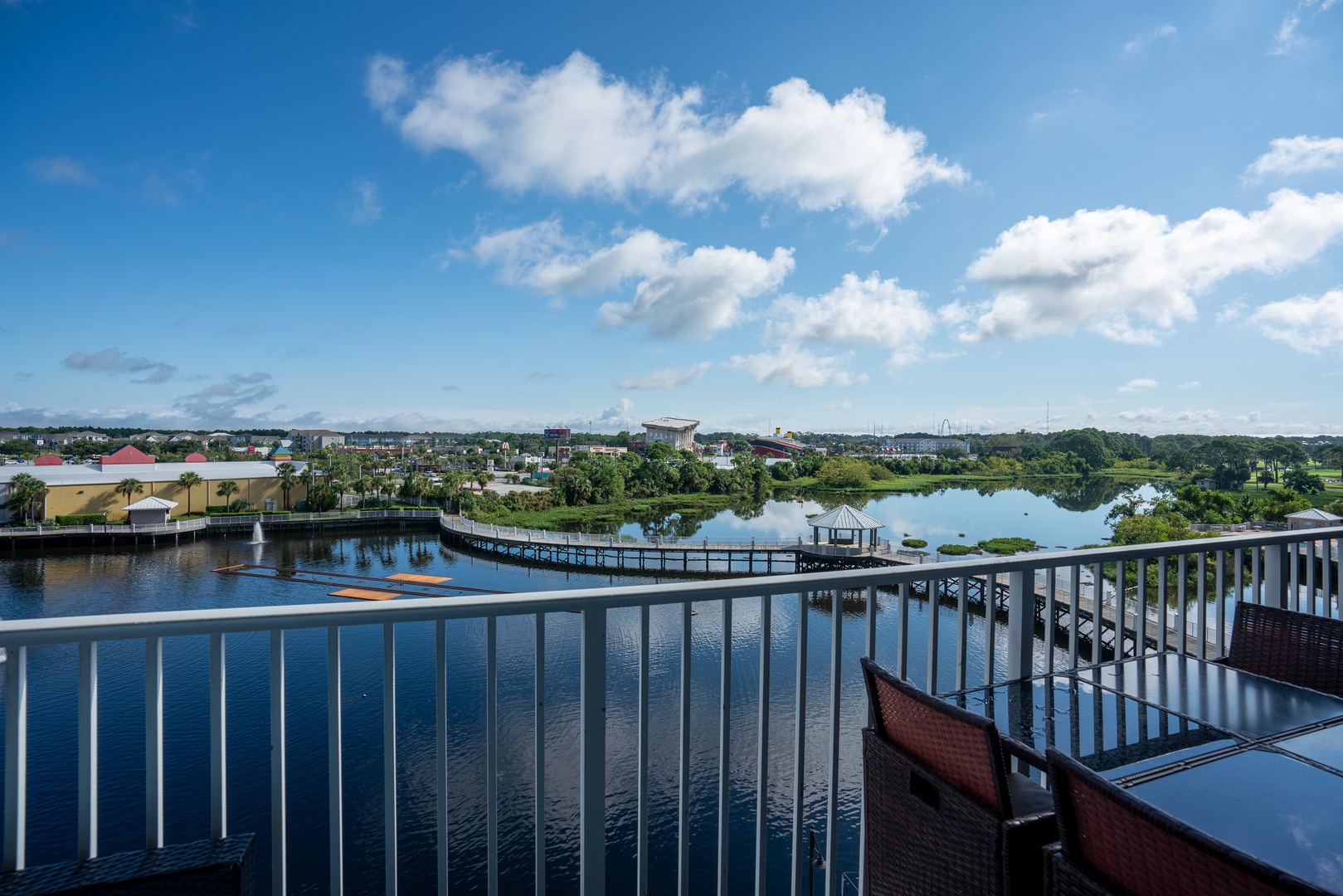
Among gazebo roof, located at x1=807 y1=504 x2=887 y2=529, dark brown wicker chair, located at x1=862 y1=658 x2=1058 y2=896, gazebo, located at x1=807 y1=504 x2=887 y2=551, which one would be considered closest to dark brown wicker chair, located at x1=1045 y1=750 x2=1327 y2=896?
dark brown wicker chair, located at x1=862 y1=658 x2=1058 y2=896

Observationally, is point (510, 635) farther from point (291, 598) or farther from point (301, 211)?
point (301, 211)

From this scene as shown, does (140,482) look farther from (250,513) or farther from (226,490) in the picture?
(250,513)

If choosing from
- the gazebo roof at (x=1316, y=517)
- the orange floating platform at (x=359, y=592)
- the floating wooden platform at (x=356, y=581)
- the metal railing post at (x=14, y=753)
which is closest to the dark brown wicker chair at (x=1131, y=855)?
the metal railing post at (x=14, y=753)

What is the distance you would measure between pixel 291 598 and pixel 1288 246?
1062 inches

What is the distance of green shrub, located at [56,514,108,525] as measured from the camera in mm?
33403

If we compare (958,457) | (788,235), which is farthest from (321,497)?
(958,457)

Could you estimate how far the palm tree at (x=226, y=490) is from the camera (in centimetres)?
3869

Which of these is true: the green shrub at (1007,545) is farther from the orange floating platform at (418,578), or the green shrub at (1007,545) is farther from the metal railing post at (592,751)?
the metal railing post at (592,751)

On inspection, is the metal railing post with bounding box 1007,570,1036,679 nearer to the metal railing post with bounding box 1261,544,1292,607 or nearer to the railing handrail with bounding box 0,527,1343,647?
the railing handrail with bounding box 0,527,1343,647

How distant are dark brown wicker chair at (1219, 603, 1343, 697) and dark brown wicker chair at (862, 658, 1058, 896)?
106 centimetres

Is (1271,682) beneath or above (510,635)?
above

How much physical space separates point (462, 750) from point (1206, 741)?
462 inches

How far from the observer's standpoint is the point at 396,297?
29734 millimetres

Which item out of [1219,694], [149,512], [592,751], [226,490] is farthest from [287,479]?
[1219,694]
